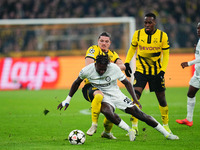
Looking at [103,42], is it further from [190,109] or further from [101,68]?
[190,109]

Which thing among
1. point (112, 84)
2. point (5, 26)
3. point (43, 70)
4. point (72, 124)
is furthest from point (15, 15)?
point (112, 84)

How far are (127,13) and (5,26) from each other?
21.6ft

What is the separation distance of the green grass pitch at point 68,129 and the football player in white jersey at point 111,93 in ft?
0.97

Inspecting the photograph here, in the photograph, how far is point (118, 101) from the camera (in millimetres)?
7109

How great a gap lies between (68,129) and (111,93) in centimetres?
184

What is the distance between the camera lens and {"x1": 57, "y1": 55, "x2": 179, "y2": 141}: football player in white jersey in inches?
272

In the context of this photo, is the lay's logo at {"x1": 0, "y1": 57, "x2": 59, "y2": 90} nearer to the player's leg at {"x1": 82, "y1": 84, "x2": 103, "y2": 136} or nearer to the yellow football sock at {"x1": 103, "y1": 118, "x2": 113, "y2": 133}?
the yellow football sock at {"x1": 103, "y1": 118, "x2": 113, "y2": 133}

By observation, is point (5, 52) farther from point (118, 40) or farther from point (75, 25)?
point (118, 40)

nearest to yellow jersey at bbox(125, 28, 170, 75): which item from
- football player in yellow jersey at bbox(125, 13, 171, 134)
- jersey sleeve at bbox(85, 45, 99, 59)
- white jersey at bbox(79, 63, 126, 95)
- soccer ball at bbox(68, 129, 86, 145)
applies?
football player in yellow jersey at bbox(125, 13, 171, 134)

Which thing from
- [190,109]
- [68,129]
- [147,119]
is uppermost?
[147,119]

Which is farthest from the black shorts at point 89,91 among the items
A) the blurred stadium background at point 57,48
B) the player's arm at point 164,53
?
the blurred stadium background at point 57,48

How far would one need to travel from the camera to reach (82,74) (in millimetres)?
7031

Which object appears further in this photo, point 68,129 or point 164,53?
point 68,129

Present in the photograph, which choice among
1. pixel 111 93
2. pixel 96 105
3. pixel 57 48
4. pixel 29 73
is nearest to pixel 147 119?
pixel 111 93
